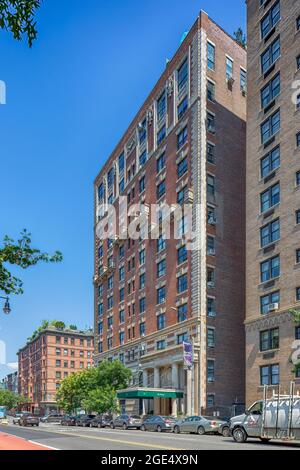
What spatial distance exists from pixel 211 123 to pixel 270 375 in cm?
2606

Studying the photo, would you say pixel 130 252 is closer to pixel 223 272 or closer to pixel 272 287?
pixel 223 272

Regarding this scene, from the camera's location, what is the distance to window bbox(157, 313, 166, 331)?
5825cm

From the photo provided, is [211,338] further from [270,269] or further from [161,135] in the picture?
[161,135]

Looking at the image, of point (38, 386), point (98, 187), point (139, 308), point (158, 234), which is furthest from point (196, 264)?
point (38, 386)

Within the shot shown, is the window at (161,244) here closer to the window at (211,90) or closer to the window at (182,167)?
the window at (182,167)

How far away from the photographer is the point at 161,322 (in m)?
59.2

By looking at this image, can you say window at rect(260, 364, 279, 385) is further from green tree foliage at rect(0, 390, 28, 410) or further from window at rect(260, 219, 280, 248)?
green tree foliage at rect(0, 390, 28, 410)

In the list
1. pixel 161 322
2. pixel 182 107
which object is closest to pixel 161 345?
pixel 161 322

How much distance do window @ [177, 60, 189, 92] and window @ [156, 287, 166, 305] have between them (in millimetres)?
21351

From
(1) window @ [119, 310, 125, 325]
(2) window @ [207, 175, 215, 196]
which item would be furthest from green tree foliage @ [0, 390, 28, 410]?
(2) window @ [207, 175, 215, 196]

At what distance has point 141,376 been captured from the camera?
6316cm

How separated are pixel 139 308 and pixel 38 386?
Result: 82496 mm

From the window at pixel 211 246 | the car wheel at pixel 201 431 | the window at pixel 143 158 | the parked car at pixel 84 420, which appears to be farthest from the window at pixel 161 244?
the car wheel at pixel 201 431

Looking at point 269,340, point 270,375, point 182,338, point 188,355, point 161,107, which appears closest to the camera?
point 270,375
